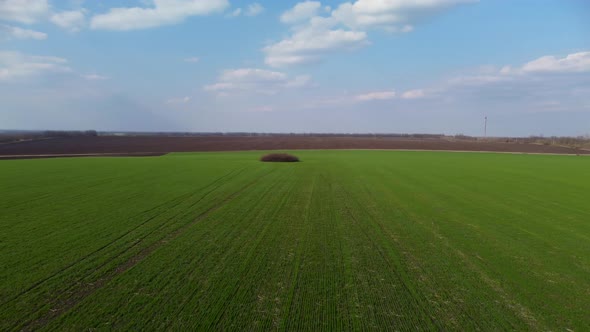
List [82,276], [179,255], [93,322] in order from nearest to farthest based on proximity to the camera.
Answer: [93,322]
[82,276]
[179,255]

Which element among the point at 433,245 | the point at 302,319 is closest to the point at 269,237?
the point at 302,319

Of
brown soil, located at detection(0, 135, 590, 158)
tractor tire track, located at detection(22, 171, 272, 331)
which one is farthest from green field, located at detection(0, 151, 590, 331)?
brown soil, located at detection(0, 135, 590, 158)

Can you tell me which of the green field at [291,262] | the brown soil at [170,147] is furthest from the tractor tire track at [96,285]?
the brown soil at [170,147]

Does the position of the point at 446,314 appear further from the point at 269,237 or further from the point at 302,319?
the point at 269,237

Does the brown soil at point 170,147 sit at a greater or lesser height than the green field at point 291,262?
greater

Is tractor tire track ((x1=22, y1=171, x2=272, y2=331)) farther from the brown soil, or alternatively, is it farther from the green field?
the brown soil

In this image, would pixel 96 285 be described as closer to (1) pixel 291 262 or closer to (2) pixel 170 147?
(1) pixel 291 262

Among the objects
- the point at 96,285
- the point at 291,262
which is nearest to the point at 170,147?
the point at 96,285

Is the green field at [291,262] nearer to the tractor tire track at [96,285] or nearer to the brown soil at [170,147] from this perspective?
the tractor tire track at [96,285]
